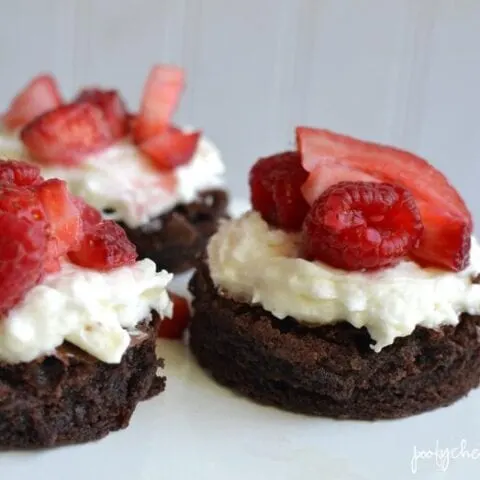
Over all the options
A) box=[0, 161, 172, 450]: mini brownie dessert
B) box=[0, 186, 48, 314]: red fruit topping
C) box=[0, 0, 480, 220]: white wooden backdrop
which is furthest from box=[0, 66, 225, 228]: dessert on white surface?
box=[0, 0, 480, 220]: white wooden backdrop

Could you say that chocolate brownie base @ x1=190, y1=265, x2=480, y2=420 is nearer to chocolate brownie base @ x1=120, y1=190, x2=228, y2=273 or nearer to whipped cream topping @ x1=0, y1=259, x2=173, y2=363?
whipped cream topping @ x1=0, y1=259, x2=173, y2=363

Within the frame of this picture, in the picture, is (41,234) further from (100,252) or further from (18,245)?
(100,252)

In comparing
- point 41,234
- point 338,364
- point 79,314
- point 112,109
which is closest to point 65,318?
point 79,314

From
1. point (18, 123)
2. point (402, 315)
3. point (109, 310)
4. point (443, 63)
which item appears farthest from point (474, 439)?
point (443, 63)

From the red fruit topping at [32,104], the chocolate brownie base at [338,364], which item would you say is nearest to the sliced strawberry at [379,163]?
the chocolate brownie base at [338,364]

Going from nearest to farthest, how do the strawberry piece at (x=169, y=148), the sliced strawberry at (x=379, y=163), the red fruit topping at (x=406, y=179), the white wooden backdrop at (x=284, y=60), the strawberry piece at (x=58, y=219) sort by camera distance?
the strawberry piece at (x=58, y=219) < the red fruit topping at (x=406, y=179) < the sliced strawberry at (x=379, y=163) < the strawberry piece at (x=169, y=148) < the white wooden backdrop at (x=284, y=60)

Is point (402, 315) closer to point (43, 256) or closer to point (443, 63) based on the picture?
point (43, 256)

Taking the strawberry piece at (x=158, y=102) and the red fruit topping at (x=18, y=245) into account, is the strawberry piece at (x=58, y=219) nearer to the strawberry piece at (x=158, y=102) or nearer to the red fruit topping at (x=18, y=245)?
the red fruit topping at (x=18, y=245)
